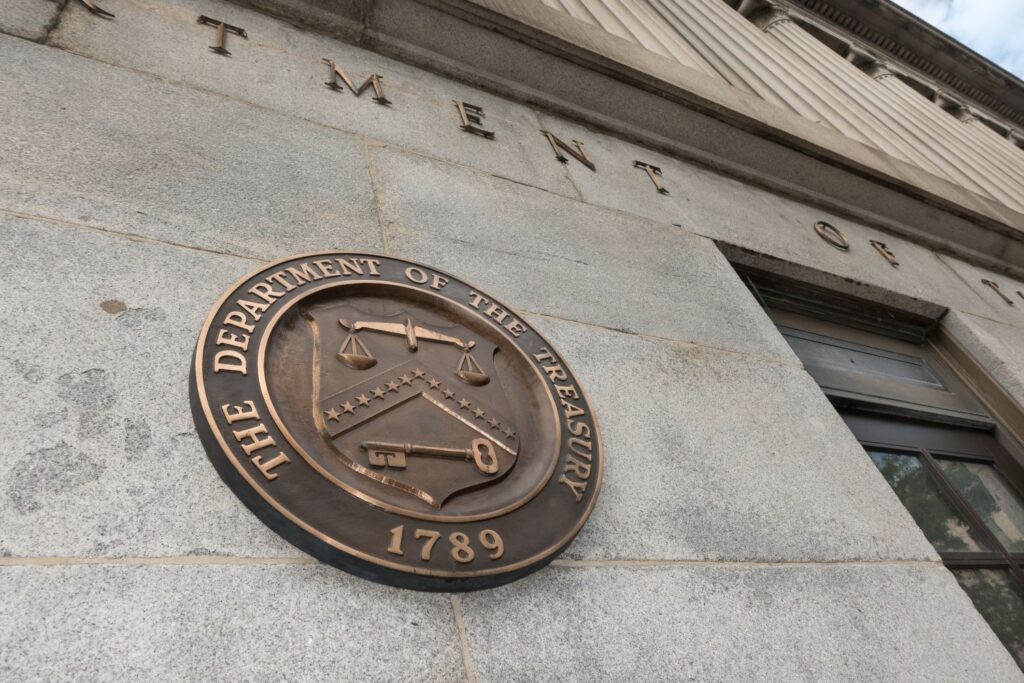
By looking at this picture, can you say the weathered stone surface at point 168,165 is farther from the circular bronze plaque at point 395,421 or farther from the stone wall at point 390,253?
the circular bronze plaque at point 395,421

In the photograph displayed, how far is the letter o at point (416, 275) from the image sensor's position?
2.45m

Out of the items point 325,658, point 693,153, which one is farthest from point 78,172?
point 693,153

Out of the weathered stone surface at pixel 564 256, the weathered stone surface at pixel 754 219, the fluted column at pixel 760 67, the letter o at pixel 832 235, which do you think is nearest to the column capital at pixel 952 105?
the fluted column at pixel 760 67

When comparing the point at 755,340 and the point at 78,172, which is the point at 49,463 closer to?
the point at 78,172

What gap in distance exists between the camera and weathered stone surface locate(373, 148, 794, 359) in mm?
2889

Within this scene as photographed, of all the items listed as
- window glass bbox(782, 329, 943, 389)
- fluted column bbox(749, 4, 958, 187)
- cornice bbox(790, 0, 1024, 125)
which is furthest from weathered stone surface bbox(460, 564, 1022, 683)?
cornice bbox(790, 0, 1024, 125)

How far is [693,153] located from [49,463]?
4.74 meters

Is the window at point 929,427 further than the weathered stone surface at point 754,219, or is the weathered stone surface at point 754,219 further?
the weathered stone surface at point 754,219

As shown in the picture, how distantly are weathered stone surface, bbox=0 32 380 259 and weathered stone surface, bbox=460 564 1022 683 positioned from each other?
5.08 ft

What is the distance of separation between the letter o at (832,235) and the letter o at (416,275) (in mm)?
3850

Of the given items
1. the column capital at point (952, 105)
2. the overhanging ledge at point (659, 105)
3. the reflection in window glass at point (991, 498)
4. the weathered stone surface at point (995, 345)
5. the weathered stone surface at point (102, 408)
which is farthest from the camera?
the column capital at point (952, 105)

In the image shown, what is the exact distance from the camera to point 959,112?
13.1 metres

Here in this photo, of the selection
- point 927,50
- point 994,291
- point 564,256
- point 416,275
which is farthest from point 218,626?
point 927,50

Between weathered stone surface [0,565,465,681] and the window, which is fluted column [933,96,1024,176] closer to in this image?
the window
